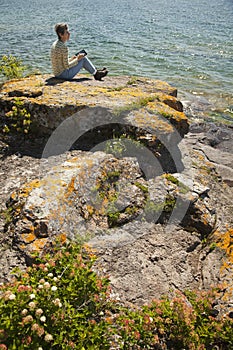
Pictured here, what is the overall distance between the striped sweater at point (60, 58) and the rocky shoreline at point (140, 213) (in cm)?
59

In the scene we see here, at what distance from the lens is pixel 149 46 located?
27031 mm

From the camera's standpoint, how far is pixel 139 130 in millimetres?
7566

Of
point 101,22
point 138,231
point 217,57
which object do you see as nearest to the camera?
point 138,231

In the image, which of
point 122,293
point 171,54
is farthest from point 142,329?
point 171,54

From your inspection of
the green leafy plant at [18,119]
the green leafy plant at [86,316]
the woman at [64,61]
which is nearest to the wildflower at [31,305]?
the green leafy plant at [86,316]

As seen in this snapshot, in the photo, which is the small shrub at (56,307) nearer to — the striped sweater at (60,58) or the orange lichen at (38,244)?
the orange lichen at (38,244)

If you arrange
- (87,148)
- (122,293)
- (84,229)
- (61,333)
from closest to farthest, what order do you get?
1. (61,333)
2. (122,293)
3. (84,229)
4. (87,148)

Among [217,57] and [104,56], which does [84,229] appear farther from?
[217,57]

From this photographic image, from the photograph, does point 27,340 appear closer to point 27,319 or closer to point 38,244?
point 27,319

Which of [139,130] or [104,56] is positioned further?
[104,56]

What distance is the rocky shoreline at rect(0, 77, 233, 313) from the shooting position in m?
5.29

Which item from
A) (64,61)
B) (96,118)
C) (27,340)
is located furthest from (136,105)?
(27,340)

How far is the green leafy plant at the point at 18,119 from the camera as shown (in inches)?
306

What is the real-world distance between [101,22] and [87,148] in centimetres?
3353
